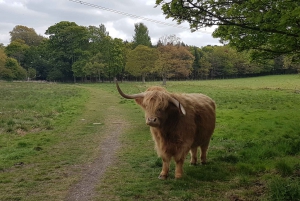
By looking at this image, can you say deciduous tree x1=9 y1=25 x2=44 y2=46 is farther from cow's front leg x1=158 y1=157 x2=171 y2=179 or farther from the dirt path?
cow's front leg x1=158 y1=157 x2=171 y2=179

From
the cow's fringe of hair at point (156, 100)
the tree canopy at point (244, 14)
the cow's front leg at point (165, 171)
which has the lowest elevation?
the cow's front leg at point (165, 171)

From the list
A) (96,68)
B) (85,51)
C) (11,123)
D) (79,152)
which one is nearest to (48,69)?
(85,51)

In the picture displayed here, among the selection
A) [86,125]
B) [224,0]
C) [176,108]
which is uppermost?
[224,0]

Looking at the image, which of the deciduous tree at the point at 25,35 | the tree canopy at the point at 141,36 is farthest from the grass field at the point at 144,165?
the deciduous tree at the point at 25,35

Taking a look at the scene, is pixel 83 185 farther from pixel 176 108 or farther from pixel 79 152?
pixel 79 152

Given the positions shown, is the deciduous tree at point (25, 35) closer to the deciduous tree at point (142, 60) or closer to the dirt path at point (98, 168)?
the deciduous tree at point (142, 60)

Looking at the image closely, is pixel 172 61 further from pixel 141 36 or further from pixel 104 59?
pixel 141 36

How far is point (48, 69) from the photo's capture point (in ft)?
278

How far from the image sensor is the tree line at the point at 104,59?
63875 millimetres

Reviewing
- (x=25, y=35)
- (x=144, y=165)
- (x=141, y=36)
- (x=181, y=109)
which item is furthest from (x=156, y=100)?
(x=25, y=35)

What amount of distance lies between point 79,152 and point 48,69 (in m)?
81.1

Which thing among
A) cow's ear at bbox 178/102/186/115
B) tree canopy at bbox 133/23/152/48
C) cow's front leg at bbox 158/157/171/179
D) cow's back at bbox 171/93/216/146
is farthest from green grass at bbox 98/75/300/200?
tree canopy at bbox 133/23/152/48

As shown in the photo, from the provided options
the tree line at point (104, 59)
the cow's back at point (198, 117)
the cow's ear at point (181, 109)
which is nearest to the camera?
the cow's ear at point (181, 109)

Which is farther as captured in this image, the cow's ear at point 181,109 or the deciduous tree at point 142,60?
the deciduous tree at point 142,60
